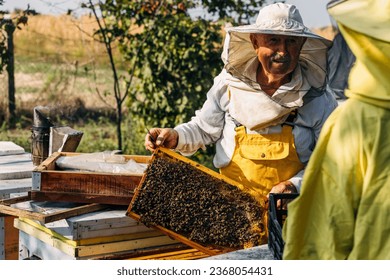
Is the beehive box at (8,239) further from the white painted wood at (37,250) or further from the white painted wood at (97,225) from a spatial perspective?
the white painted wood at (97,225)

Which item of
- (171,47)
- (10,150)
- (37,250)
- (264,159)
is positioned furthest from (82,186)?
(171,47)

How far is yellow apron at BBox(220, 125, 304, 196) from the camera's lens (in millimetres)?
2725

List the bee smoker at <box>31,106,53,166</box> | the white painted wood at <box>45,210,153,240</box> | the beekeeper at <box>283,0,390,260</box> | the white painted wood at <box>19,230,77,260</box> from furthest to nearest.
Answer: the bee smoker at <box>31,106,53,166</box>
the white painted wood at <box>19,230,77,260</box>
the white painted wood at <box>45,210,153,240</box>
the beekeeper at <box>283,0,390,260</box>

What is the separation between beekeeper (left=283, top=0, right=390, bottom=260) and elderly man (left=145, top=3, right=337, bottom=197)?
1.15 m

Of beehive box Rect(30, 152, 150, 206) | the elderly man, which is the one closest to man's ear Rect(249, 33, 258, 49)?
the elderly man

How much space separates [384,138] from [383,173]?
0.07 meters

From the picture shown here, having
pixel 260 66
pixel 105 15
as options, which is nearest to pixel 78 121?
pixel 105 15

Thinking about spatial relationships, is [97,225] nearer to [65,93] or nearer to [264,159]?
[264,159]

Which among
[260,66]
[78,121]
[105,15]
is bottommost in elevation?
[78,121]

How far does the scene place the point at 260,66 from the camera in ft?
9.43

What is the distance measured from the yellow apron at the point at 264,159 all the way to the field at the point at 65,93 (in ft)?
9.30

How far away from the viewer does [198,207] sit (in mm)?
2602

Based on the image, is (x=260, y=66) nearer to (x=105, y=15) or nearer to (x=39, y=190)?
(x=39, y=190)

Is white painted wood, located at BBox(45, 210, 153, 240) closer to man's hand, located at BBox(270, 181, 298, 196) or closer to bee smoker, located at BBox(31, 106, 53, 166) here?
man's hand, located at BBox(270, 181, 298, 196)
